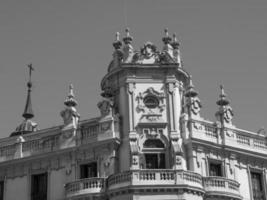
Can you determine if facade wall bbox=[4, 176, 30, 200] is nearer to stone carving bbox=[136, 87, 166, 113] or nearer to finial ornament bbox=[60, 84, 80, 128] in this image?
finial ornament bbox=[60, 84, 80, 128]

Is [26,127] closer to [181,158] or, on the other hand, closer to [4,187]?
[4,187]

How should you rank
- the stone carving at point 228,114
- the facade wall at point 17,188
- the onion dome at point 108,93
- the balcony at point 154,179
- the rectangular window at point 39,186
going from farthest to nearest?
the stone carving at point 228,114
the facade wall at point 17,188
the rectangular window at point 39,186
the onion dome at point 108,93
the balcony at point 154,179

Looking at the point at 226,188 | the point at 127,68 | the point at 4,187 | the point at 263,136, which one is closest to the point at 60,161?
the point at 4,187

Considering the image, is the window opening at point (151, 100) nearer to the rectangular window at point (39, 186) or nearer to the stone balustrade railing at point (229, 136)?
the stone balustrade railing at point (229, 136)

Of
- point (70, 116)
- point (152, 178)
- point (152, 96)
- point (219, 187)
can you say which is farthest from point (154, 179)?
point (70, 116)

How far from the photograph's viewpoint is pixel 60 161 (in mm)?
41000

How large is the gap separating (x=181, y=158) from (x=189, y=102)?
4496mm

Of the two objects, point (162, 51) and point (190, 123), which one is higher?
point (162, 51)

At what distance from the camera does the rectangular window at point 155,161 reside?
125 ft

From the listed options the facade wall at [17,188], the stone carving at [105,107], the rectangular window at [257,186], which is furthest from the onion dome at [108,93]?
the rectangular window at [257,186]

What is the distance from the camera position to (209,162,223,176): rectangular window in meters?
40.1

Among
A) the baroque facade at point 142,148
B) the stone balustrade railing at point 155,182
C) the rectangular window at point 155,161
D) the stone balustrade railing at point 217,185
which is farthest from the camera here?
the stone balustrade railing at point 217,185

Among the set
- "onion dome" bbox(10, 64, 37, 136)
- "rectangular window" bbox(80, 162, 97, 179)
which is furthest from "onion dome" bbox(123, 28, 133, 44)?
"onion dome" bbox(10, 64, 37, 136)

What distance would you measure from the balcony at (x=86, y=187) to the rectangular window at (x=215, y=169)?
721cm
